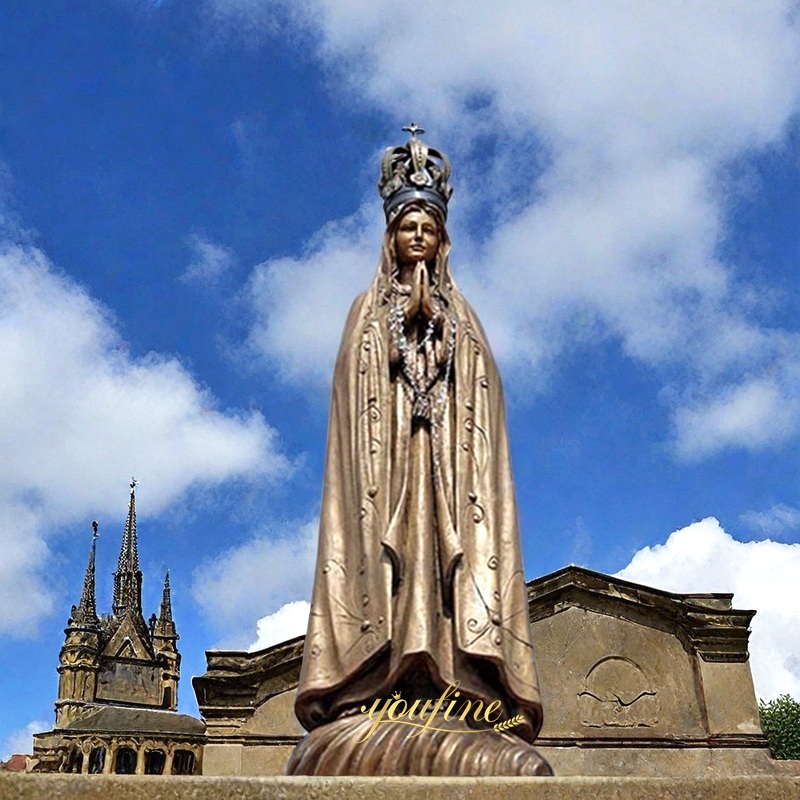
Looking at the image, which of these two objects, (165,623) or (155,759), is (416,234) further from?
(165,623)

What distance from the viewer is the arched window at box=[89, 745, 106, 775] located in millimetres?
45281

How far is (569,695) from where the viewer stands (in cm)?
1555

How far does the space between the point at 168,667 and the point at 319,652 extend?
264 feet

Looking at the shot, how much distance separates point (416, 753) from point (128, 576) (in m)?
89.2

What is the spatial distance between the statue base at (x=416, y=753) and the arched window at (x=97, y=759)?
4540 centimetres

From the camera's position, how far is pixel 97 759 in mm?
45719

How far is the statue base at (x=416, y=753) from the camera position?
4.36 metres

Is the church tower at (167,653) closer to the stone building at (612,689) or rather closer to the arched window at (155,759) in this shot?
the arched window at (155,759)

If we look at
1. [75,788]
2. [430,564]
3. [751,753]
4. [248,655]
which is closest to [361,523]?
[430,564]

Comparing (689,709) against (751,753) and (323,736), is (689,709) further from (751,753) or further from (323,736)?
(323,736)

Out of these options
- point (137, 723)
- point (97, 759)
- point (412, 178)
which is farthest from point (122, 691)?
point (412, 178)

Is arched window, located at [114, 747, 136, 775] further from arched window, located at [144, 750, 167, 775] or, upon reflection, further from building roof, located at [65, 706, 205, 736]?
building roof, located at [65, 706, 205, 736]

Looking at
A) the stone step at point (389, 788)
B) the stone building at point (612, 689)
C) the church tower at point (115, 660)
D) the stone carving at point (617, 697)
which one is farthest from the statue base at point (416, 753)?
the church tower at point (115, 660)

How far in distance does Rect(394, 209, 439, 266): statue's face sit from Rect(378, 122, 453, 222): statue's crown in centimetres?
10
